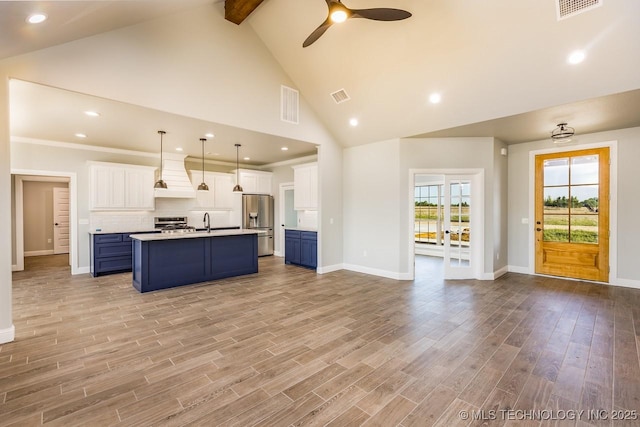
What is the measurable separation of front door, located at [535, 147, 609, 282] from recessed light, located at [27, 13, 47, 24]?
7673mm

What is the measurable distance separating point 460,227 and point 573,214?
2112 millimetres

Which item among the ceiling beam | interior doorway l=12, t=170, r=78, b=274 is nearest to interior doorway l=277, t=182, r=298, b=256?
the ceiling beam

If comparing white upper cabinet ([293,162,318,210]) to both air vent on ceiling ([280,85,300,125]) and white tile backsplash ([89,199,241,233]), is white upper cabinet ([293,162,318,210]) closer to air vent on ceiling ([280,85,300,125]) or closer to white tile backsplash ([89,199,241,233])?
air vent on ceiling ([280,85,300,125])

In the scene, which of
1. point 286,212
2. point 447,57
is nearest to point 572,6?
point 447,57

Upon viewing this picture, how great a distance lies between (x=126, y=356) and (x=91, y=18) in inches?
128

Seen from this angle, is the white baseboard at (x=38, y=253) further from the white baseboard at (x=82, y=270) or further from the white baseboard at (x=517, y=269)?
the white baseboard at (x=517, y=269)

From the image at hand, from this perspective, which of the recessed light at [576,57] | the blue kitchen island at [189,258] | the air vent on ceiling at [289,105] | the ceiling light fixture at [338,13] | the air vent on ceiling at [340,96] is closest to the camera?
the ceiling light fixture at [338,13]

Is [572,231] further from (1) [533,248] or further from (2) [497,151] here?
(2) [497,151]

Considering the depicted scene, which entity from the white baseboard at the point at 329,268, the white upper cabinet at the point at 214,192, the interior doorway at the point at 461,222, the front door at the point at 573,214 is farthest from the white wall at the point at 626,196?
the white upper cabinet at the point at 214,192

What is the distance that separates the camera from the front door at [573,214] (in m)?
5.32

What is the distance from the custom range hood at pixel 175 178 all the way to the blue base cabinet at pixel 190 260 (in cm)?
211

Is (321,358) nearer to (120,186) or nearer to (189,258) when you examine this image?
(189,258)

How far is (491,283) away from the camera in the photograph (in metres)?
5.43

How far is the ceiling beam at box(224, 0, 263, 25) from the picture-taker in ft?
13.5
